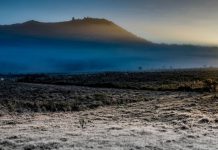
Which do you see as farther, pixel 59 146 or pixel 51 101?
pixel 51 101

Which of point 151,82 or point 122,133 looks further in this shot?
point 151,82

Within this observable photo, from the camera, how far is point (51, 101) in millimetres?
51406

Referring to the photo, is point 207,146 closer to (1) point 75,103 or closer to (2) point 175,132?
(2) point 175,132

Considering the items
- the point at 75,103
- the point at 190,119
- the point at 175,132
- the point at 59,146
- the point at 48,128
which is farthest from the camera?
the point at 75,103

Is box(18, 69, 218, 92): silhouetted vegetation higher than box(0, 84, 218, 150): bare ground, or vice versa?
box(0, 84, 218, 150): bare ground

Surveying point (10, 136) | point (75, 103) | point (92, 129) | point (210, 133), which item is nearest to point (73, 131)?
point (92, 129)

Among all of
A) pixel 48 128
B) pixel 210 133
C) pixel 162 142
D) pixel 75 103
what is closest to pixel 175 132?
pixel 210 133

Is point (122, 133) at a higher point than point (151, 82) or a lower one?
higher

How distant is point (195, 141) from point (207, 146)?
1.20m

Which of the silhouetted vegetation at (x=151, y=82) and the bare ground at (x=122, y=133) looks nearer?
the bare ground at (x=122, y=133)

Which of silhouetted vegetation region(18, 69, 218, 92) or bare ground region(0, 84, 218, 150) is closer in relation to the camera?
bare ground region(0, 84, 218, 150)

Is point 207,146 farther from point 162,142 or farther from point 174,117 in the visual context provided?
point 174,117

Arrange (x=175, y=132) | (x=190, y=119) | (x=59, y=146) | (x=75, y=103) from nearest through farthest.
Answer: (x=59, y=146) → (x=175, y=132) → (x=190, y=119) → (x=75, y=103)

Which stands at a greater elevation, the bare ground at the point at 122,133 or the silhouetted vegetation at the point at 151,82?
the bare ground at the point at 122,133
